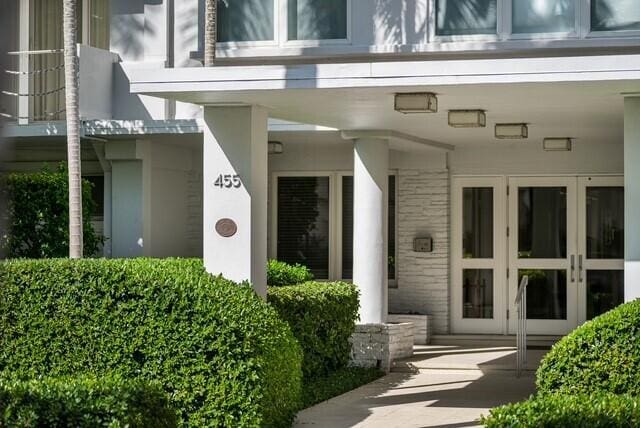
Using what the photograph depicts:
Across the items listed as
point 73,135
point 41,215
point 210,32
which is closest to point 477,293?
point 210,32

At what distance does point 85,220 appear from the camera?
52.6 feet

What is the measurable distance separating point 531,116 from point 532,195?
213 inches

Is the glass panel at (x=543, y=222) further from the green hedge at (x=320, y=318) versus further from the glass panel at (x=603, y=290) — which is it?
the green hedge at (x=320, y=318)

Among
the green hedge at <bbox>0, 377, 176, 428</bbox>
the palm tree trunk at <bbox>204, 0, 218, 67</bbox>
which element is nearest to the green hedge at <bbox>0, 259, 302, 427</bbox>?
the green hedge at <bbox>0, 377, 176, 428</bbox>

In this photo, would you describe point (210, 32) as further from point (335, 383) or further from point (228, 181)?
point (335, 383)

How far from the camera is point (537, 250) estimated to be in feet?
57.3

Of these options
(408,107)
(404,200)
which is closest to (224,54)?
(404,200)

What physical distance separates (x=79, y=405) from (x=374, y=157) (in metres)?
8.11

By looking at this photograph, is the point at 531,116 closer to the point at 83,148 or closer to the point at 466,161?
the point at 466,161

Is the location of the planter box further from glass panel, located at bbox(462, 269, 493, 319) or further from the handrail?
the handrail

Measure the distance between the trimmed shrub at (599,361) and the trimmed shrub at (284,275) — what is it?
290 inches

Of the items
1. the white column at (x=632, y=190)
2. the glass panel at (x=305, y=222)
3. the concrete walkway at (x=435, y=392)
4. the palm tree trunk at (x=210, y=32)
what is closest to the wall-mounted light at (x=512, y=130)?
the concrete walkway at (x=435, y=392)

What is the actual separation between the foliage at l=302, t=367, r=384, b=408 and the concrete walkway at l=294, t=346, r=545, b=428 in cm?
11

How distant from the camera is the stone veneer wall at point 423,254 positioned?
17.5m
